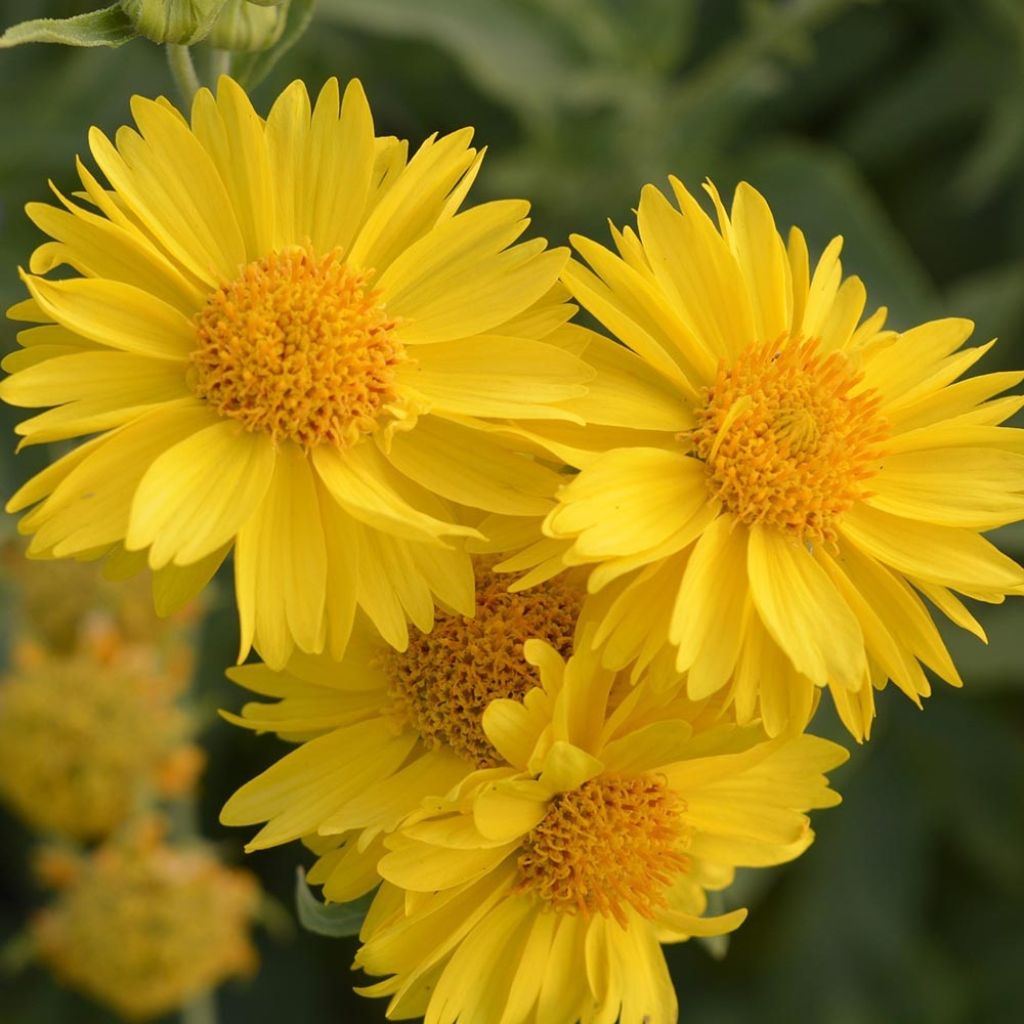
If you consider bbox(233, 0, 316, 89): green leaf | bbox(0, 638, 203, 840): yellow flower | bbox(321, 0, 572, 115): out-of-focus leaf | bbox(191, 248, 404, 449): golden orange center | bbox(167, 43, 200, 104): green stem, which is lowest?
bbox(0, 638, 203, 840): yellow flower

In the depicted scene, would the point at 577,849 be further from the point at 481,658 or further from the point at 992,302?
the point at 992,302

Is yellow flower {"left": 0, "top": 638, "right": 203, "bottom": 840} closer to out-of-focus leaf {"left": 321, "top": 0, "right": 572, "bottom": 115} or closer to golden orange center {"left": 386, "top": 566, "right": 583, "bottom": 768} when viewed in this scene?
golden orange center {"left": 386, "top": 566, "right": 583, "bottom": 768}

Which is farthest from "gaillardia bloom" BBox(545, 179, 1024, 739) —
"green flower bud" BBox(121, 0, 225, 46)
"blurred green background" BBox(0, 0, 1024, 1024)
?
"blurred green background" BBox(0, 0, 1024, 1024)

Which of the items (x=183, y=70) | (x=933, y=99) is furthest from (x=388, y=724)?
(x=933, y=99)

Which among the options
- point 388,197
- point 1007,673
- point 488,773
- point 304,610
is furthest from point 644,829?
point 1007,673

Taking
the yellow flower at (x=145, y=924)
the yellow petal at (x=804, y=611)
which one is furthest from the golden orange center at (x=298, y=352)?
the yellow flower at (x=145, y=924)

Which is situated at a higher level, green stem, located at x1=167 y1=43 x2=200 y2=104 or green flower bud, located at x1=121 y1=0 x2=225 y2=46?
green stem, located at x1=167 y1=43 x2=200 y2=104

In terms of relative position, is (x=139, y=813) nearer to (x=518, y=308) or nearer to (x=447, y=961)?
(x=447, y=961)
